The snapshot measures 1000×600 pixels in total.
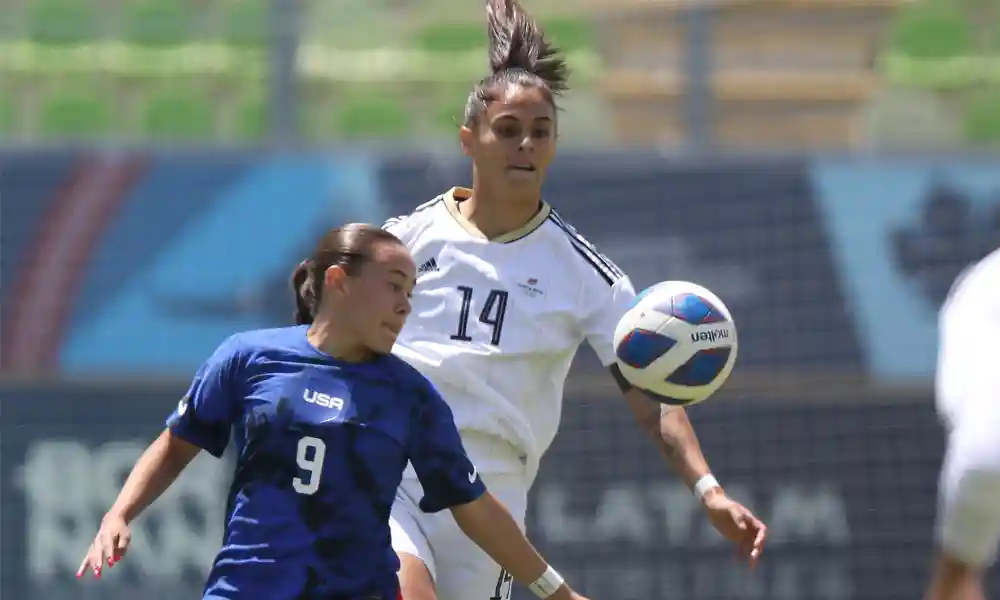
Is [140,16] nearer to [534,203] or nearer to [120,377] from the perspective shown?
[120,377]

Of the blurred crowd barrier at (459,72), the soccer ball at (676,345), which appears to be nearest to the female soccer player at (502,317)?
the soccer ball at (676,345)

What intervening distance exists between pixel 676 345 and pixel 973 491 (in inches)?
73.9

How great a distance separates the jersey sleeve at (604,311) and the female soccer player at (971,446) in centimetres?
193

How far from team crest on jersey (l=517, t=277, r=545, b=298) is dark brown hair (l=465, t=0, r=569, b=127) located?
510mm

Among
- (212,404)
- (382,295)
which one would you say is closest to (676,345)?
(382,295)

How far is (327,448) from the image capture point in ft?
13.6

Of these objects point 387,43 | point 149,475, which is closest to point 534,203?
point 149,475

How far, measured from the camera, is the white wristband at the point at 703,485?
4.82 meters

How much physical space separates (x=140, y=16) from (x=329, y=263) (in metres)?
7.49

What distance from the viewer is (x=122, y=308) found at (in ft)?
33.1

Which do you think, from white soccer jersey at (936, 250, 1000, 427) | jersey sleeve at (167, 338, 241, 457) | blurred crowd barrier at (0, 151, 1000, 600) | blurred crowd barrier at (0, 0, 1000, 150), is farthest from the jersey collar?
blurred crowd barrier at (0, 0, 1000, 150)

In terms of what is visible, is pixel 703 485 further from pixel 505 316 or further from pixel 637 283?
pixel 637 283

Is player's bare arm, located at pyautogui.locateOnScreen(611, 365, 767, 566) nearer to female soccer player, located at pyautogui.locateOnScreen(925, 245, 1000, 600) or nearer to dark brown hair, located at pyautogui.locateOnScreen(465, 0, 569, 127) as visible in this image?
dark brown hair, located at pyautogui.locateOnScreen(465, 0, 569, 127)

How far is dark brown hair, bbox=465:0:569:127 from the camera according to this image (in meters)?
5.11
